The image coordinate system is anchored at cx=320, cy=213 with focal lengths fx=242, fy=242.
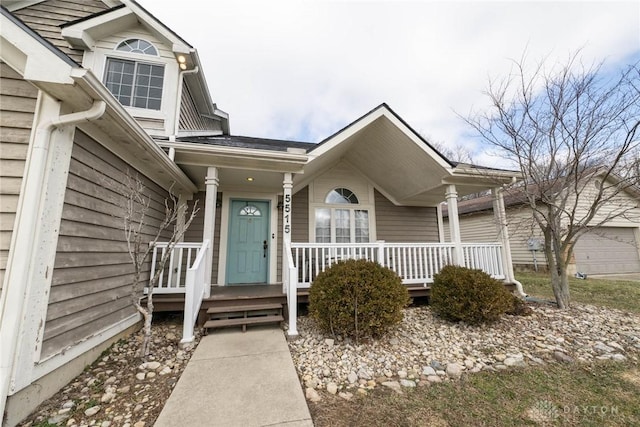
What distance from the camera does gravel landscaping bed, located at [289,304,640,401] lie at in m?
2.59

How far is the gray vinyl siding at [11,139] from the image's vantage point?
1995 mm

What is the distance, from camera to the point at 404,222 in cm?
699

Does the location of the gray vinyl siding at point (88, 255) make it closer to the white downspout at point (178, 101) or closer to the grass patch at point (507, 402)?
the white downspout at point (178, 101)

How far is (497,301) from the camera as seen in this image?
146 inches

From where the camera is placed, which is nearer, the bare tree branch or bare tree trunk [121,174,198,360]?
bare tree trunk [121,174,198,360]

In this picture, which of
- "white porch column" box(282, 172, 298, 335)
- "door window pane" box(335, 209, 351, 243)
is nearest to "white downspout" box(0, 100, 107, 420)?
"white porch column" box(282, 172, 298, 335)

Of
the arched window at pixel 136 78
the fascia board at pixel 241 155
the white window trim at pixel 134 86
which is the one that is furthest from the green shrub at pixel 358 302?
the arched window at pixel 136 78

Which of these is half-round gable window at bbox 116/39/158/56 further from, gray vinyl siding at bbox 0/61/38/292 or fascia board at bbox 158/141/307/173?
Answer: gray vinyl siding at bbox 0/61/38/292

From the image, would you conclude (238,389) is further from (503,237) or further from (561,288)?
(503,237)

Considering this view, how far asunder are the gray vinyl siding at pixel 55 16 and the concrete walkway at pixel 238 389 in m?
6.05

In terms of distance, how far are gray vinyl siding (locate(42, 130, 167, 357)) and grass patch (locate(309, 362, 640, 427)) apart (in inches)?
98.4

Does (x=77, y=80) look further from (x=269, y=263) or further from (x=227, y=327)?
(x=269, y=263)

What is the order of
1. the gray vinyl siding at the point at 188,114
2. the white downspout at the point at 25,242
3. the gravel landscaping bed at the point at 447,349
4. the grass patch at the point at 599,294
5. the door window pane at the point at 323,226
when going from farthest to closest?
the door window pane at the point at 323,226 → the gray vinyl siding at the point at 188,114 → the grass patch at the point at 599,294 → the gravel landscaping bed at the point at 447,349 → the white downspout at the point at 25,242

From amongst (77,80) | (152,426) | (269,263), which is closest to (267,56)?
(269,263)
